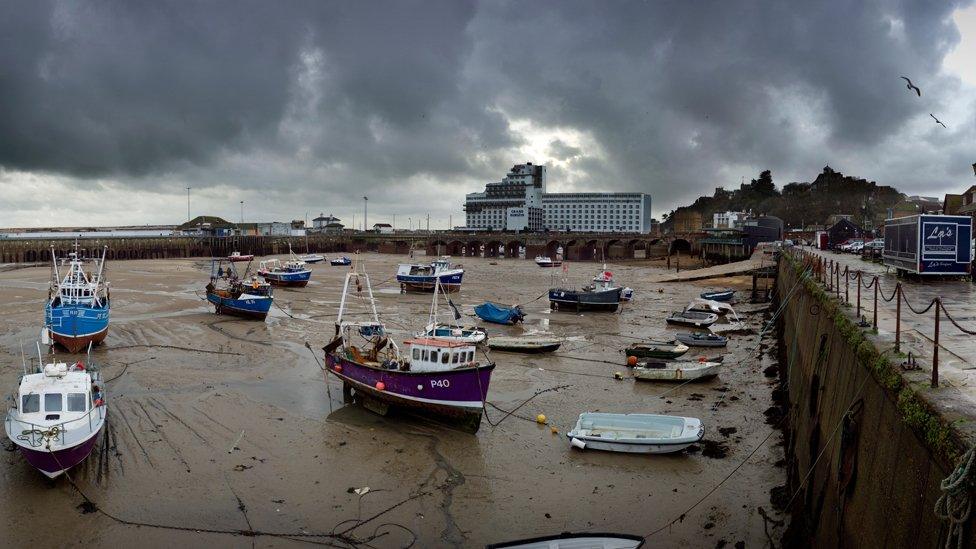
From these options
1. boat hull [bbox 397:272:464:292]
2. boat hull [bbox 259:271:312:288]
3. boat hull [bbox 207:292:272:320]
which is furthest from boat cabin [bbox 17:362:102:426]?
boat hull [bbox 259:271:312:288]

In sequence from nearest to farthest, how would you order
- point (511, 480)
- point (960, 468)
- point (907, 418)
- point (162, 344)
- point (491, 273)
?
point (960, 468)
point (907, 418)
point (511, 480)
point (162, 344)
point (491, 273)

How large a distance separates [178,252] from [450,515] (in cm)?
11121

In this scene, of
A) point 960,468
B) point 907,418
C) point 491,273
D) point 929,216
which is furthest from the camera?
point 491,273

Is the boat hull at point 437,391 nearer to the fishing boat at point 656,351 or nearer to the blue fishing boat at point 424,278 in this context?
the fishing boat at point 656,351

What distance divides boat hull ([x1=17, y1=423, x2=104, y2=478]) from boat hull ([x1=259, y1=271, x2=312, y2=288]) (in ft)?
154

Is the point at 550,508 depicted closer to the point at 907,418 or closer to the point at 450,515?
the point at 450,515

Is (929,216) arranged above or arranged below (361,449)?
above

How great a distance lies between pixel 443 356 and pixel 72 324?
20.7m

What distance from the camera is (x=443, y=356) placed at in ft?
66.0

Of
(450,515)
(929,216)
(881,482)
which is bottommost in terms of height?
(450,515)

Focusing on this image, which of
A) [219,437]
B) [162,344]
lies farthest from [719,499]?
[162,344]

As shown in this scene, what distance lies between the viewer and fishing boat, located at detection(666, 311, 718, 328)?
39469mm

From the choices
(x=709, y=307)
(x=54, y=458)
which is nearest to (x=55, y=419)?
(x=54, y=458)

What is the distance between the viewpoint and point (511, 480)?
1619 centimetres
